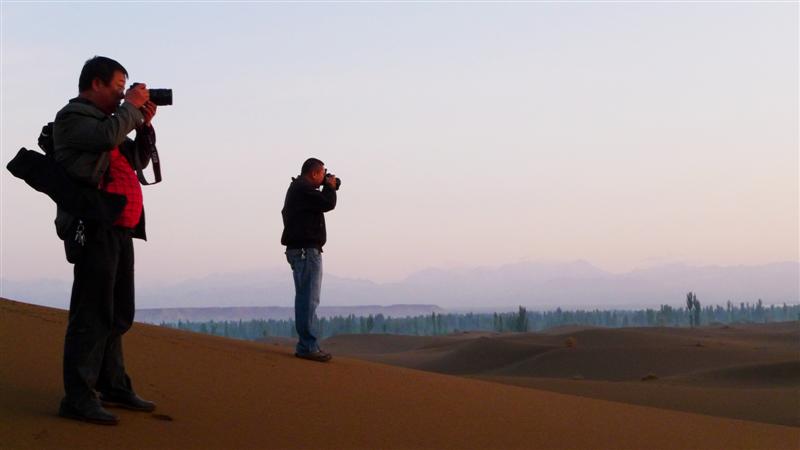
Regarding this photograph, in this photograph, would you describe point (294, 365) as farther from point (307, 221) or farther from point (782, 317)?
point (782, 317)

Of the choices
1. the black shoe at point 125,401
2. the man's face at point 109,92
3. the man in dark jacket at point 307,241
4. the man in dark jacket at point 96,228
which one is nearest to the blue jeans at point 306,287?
the man in dark jacket at point 307,241

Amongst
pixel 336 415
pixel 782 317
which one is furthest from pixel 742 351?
pixel 782 317

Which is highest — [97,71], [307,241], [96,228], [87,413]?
[97,71]

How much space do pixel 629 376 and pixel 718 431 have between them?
385 inches

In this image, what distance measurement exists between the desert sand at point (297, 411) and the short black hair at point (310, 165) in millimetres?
1662

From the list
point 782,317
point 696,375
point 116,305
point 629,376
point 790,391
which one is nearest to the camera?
point 116,305

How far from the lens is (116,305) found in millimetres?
4781

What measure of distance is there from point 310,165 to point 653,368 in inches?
417

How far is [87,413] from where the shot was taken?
Result: 14.6ft

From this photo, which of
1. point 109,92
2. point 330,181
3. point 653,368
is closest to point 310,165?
point 330,181

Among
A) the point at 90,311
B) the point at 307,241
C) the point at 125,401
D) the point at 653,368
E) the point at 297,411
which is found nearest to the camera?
the point at 90,311

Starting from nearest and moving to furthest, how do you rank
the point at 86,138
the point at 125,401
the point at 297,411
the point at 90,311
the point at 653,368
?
the point at 86,138, the point at 90,311, the point at 125,401, the point at 297,411, the point at 653,368

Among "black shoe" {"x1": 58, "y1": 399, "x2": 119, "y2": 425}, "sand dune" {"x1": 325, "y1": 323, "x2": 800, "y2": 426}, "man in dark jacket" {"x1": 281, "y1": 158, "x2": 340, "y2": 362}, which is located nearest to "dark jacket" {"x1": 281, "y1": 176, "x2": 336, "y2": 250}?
"man in dark jacket" {"x1": 281, "y1": 158, "x2": 340, "y2": 362}

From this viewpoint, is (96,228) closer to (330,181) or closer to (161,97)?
(161,97)
